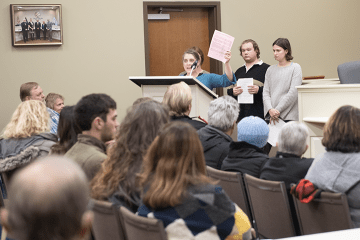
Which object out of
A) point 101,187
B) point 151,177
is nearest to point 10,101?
point 101,187

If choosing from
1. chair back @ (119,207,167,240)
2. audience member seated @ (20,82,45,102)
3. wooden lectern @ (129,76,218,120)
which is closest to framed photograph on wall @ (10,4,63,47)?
audience member seated @ (20,82,45,102)

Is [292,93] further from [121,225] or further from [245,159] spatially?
[121,225]

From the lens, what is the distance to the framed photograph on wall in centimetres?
577

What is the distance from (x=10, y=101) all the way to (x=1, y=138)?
2.95 meters

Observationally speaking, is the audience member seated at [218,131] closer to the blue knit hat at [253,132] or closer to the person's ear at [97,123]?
the blue knit hat at [253,132]

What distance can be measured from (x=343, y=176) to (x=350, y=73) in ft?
9.77

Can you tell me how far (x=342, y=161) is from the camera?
78.0 inches

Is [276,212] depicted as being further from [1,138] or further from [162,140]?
[1,138]

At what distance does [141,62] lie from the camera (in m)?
6.21

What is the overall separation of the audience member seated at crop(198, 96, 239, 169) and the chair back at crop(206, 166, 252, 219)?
0.33 metres

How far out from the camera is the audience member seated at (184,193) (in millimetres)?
1457

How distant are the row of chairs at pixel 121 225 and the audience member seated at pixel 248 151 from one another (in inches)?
37.9

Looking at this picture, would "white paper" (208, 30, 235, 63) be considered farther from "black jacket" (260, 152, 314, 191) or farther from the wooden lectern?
"black jacket" (260, 152, 314, 191)

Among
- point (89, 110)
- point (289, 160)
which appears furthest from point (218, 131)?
point (89, 110)
